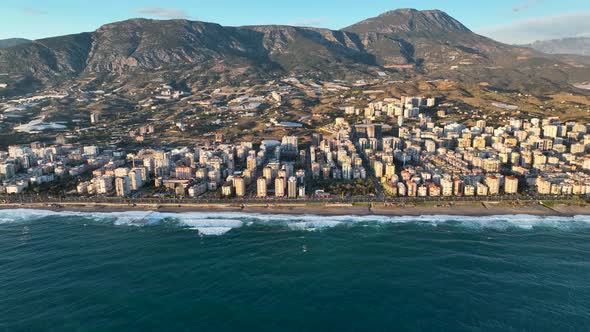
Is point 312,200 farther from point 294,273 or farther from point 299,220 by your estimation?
point 294,273

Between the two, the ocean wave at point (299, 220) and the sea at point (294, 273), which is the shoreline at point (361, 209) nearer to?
the ocean wave at point (299, 220)

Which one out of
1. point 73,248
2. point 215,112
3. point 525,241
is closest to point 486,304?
point 525,241

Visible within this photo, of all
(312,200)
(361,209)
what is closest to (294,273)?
(361,209)

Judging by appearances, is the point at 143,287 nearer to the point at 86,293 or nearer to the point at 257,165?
the point at 86,293

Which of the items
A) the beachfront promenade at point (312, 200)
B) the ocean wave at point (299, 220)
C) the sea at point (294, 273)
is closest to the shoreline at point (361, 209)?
the beachfront promenade at point (312, 200)

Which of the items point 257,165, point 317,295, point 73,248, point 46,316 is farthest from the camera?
point 257,165

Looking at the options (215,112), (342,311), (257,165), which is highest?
(215,112)
